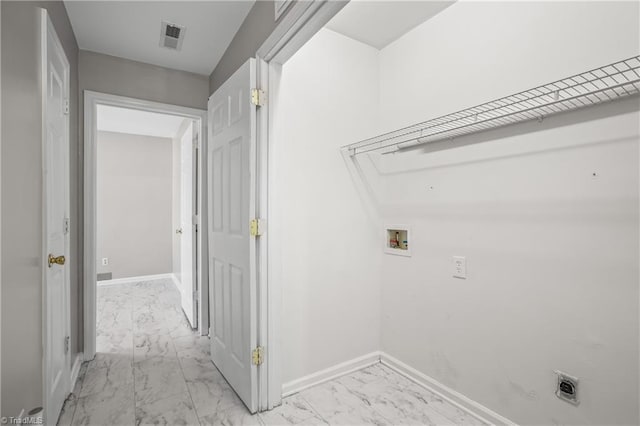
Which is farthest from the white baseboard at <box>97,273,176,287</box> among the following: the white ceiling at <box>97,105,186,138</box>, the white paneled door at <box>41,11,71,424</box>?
the white paneled door at <box>41,11,71,424</box>

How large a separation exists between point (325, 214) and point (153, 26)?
5.74ft

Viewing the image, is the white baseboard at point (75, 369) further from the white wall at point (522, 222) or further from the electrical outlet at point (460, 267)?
the electrical outlet at point (460, 267)

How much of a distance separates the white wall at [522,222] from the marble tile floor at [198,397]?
0.28 meters

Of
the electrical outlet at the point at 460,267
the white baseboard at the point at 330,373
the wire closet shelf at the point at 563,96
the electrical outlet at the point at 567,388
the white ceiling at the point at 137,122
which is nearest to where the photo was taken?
the wire closet shelf at the point at 563,96

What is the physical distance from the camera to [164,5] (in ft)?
6.21

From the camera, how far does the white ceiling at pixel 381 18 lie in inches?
75.9

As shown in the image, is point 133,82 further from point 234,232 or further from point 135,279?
point 135,279

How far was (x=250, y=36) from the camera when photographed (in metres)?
1.93

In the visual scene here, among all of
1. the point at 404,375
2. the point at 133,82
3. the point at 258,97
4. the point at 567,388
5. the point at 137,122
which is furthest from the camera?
the point at 137,122

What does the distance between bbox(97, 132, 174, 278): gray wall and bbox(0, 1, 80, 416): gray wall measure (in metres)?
3.94

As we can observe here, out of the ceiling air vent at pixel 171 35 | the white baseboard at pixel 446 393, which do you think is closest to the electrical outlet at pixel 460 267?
the white baseboard at pixel 446 393

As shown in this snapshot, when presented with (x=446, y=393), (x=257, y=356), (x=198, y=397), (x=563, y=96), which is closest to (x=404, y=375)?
A: (x=446, y=393)

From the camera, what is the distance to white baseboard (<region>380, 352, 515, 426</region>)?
169cm

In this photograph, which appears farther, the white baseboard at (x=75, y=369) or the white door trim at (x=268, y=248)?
Result: the white baseboard at (x=75, y=369)
